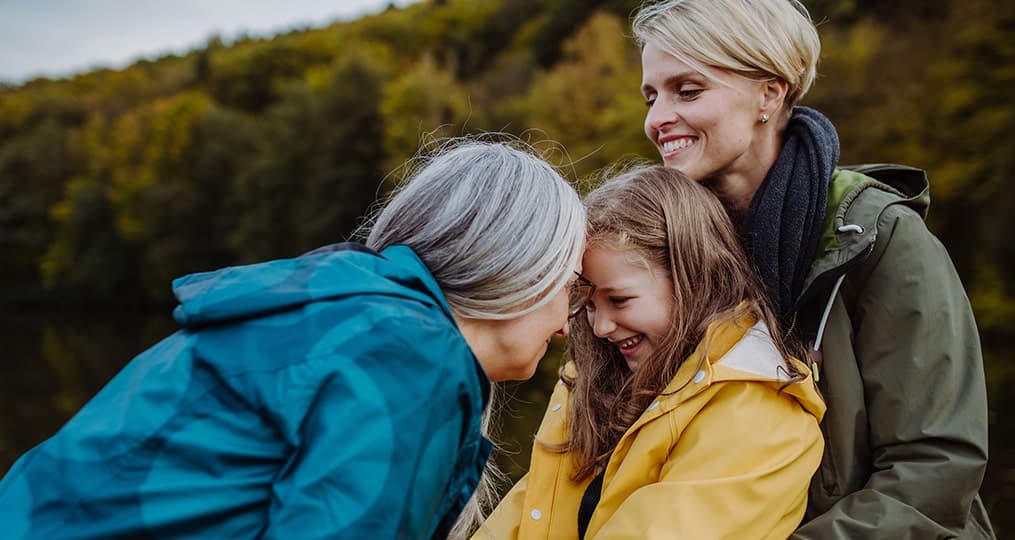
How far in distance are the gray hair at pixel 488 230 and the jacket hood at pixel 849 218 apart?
0.80 meters

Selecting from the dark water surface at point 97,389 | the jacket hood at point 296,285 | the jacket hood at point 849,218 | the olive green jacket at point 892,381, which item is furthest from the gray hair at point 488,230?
the dark water surface at point 97,389

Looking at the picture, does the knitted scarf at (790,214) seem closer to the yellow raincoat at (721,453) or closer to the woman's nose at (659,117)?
the yellow raincoat at (721,453)

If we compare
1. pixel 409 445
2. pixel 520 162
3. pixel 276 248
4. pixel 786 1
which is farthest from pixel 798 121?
pixel 276 248

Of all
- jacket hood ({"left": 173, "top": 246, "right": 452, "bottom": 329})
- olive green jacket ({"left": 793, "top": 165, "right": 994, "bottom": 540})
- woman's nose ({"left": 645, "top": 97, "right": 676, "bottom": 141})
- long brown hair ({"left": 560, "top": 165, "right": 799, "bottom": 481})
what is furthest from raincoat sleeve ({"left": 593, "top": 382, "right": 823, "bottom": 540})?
woman's nose ({"left": 645, "top": 97, "right": 676, "bottom": 141})

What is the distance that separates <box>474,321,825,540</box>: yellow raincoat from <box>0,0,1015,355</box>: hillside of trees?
0.96m

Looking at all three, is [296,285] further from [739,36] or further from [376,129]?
[376,129]

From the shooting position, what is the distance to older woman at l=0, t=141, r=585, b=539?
1653 mm

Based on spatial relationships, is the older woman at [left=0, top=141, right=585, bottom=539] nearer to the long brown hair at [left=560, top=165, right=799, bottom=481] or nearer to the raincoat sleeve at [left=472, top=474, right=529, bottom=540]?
the long brown hair at [left=560, top=165, right=799, bottom=481]

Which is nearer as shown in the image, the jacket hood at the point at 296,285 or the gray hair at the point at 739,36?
the jacket hood at the point at 296,285

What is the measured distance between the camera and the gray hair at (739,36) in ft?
9.03

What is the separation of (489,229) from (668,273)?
37.5 inches

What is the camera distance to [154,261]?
153 feet

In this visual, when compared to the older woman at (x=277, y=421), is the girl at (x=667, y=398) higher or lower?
lower

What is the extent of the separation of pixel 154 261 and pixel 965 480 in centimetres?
4884
